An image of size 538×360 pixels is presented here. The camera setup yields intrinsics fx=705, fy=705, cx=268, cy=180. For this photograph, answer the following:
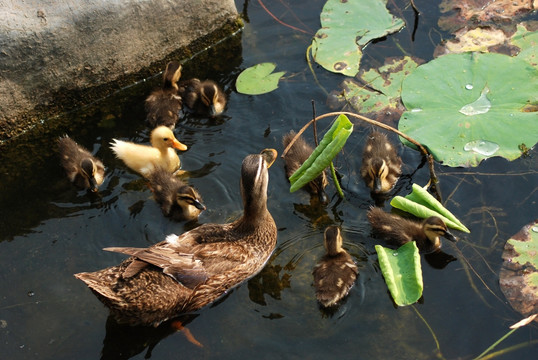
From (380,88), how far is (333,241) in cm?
179

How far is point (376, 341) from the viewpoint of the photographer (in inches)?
172

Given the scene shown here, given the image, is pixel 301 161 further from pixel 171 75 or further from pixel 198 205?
pixel 171 75

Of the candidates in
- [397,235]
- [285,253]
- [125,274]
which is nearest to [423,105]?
[397,235]

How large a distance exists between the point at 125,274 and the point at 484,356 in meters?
2.23

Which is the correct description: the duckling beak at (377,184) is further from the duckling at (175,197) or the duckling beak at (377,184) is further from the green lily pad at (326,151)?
the duckling at (175,197)

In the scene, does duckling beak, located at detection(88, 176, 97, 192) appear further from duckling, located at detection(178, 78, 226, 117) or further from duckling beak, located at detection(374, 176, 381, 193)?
duckling beak, located at detection(374, 176, 381, 193)

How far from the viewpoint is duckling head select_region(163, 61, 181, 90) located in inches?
244

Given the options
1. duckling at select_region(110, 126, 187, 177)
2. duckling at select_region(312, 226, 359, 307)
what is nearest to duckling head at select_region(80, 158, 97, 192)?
duckling at select_region(110, 126, 187, 177)

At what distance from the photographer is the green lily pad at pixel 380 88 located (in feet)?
19.0

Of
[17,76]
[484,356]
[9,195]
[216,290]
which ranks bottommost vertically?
[484,356]

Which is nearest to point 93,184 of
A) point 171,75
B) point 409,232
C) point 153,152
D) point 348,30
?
point 153,152

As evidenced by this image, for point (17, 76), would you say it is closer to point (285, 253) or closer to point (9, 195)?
point (9, 195)

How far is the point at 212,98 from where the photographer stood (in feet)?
19.4

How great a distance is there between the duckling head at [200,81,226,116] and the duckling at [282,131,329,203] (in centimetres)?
69
